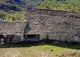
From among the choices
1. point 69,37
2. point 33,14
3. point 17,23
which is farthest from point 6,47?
point 69,37

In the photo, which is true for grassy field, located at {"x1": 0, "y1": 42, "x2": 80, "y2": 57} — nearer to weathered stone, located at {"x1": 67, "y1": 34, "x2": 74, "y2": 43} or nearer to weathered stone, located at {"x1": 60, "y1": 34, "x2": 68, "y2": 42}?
weathered stone, located at {"x1": 67, "y1": 34, "x2": 74, "y2": 43}

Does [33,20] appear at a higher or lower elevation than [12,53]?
higher

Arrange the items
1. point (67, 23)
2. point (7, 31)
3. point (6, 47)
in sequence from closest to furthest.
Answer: point (6, 47) < point (7, 31) < point (67, 23)

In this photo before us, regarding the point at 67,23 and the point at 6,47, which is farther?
the point at 67,23

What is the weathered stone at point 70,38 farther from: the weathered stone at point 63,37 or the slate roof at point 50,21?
the slate roof at point 50,21

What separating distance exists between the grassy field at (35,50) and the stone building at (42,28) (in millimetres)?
1234

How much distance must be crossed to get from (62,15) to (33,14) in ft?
14.7

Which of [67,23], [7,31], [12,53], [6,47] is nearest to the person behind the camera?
[12,53]

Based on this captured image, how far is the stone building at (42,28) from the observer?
30.1 metres

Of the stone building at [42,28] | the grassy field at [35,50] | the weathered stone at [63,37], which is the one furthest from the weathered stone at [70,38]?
the grassy field at [35,50]

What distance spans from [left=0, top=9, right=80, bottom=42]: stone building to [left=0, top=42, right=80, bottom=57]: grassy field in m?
1.23

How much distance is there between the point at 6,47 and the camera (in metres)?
27.7

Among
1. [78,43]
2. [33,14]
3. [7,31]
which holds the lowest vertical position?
[78,43]

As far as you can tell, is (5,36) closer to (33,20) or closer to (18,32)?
(18,32)
